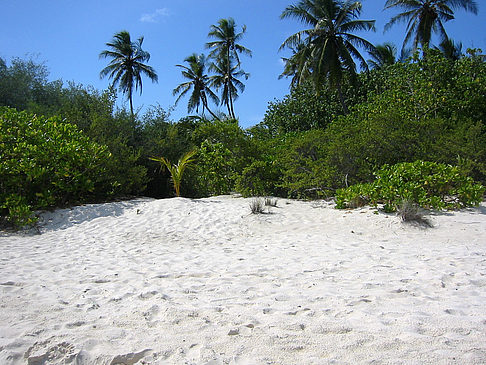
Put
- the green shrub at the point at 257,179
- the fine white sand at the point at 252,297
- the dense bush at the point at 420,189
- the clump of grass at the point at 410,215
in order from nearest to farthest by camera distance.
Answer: the fine white sand at the point at 252,297, the clump of grass at the point at 410,215, the dense bush at the point at 420,189, the green shrub at the point at 257,179

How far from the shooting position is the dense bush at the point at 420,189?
6859 millimetres

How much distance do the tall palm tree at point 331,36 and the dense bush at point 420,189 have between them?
1174 centimetres

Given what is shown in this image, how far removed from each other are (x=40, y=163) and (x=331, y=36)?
1633 centimetres

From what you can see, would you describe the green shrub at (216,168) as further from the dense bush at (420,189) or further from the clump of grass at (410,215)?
the clump of grass at (410,215)


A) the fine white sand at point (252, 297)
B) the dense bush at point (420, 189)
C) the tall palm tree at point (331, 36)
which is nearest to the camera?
the fine white sand at point (252, 297)

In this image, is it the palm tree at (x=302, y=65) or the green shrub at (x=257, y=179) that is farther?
the palm tree at (x=302, y=65)

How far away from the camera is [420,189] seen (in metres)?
6.98

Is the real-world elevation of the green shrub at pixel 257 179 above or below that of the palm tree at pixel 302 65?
below

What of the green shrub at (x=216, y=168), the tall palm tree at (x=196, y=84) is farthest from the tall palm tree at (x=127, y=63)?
the green shrub at (x=216, y=168)

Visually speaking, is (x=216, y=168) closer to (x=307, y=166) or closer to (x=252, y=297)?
(x=307, y=166)

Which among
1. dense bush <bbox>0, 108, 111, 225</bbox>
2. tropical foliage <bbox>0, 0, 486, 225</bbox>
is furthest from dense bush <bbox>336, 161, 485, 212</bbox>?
dense bush <bbox>0, 108, 111, 225</bbox>

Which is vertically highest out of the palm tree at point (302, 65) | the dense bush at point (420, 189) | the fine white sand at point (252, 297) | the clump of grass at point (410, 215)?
the palm tree at point (302, 65)

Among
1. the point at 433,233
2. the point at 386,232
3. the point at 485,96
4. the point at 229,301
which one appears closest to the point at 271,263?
the point at 229,301

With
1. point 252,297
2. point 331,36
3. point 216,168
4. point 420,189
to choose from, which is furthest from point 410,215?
point 331,36
